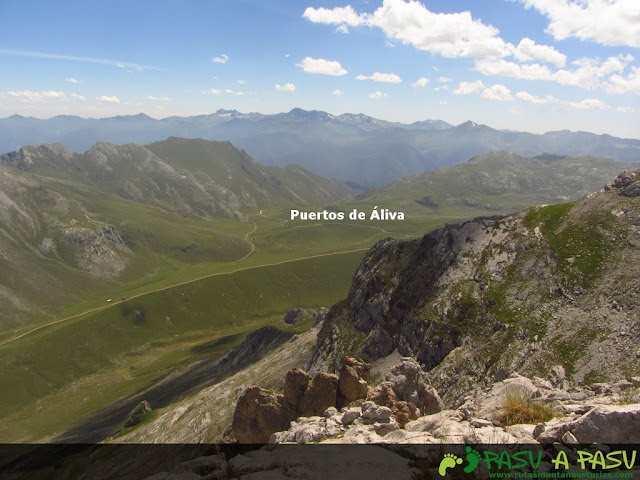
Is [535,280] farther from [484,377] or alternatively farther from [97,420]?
[97,420]

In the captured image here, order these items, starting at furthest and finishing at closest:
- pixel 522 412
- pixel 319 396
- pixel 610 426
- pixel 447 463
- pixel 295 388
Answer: pixel 295 388 → pixel 319 396 → pixel 522 412 → pixel 610 426 → pixel 447 463

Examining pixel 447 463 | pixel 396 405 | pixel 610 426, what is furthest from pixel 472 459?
pixel 396 405

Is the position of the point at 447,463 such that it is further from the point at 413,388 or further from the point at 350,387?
the point at 413,388

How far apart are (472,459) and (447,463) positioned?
1.11 metres

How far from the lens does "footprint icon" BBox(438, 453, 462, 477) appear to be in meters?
16.8

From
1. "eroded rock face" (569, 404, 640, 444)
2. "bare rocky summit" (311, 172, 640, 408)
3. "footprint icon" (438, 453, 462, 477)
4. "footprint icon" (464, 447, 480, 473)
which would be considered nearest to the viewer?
"footprint icon" (464, 447, 480, 473)

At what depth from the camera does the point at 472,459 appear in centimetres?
1722

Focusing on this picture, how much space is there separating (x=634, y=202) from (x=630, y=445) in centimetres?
7067

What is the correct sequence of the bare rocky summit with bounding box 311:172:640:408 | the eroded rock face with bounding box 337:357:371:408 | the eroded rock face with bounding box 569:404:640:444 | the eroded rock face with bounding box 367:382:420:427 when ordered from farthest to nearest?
the bare rocky summit with bounding box 311:172:640:408 < the eroded rock face with bounding box 337:357:371:408 < the eroded rock face with bounding box 367:382:420:427 < the eroded rock face with bounding box 569:404:640:444

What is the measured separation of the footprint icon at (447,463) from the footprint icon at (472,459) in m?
0.41

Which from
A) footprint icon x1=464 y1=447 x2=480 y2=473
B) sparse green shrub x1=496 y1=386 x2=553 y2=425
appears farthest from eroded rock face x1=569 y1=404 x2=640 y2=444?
footprint icon x1=464 y1=447 x2=480 y2=473

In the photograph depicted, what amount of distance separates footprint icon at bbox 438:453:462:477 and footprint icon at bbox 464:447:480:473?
0.41 metres

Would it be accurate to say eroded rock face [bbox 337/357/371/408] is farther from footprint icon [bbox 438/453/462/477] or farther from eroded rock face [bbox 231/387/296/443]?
footprint icon [bbox 438/453/462/477]

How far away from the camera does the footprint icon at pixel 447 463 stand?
1684 cm
